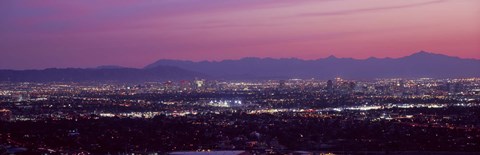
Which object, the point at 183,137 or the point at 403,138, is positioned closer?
the point at 403,138

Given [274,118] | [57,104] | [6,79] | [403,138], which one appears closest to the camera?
[403,138]

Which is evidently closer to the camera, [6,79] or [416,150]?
[416,150]

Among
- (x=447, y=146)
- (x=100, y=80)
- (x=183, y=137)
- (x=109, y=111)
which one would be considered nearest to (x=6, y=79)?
(x=100, y=80)

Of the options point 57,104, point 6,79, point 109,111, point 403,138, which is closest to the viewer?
point 403,138

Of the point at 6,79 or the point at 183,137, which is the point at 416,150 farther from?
the point at 6,79

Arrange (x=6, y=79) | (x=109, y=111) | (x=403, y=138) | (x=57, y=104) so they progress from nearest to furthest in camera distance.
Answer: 1. (x=403, y=138)
2. (x=109, y=111)
3. (x=57, y=104)
4. (x=6, y=79)

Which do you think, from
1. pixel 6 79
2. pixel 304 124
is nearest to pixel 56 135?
pixel 304 124

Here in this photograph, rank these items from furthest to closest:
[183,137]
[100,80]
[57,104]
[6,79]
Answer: [100,80] < [6,79] < [57,104] < [183,137]

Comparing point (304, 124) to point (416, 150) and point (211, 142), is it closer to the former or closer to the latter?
point (211, 142)

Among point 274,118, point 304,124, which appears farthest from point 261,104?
point 304,124
